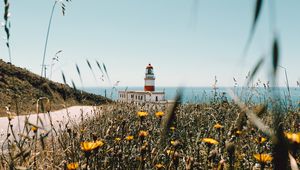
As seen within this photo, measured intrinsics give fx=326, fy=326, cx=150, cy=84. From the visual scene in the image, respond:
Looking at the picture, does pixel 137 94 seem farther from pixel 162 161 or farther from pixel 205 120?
pixel 162 161

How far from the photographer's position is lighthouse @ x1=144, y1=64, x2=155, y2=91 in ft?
109

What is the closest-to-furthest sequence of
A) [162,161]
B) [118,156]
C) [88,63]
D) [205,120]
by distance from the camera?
[88,63] → [118,156] → [162,161] → [205,120]

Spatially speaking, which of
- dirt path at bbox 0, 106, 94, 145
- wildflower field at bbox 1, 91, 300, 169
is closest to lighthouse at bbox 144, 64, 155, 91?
dirt path at bbox 0, 106, 94, 145

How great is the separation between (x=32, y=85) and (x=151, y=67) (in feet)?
41.0

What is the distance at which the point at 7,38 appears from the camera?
6.52ft

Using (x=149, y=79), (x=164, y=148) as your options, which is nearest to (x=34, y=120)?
(x=164, y=148)

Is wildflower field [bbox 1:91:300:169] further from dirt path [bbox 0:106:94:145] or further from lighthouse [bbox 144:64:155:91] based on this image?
lighthouse [bbox 144:64:155:91]

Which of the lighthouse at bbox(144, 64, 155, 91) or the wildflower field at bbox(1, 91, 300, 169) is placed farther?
the lighthouse at bbox(144, 64, 155, 91)

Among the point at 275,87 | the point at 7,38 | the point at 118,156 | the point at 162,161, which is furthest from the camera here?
the point at 162,161

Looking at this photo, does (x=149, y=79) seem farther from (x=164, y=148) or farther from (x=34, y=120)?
(x=164, y=148)

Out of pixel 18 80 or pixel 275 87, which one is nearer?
pixel 275 87

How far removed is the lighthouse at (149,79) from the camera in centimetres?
3309

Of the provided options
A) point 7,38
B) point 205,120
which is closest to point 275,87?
point 7,38

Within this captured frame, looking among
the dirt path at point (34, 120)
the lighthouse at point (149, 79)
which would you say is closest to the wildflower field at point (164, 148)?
the dirt path at point (34, 120)
